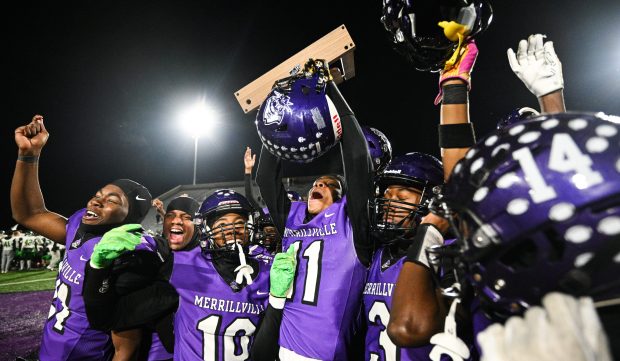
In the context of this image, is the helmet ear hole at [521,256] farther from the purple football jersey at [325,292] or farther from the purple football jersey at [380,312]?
the purple football jersey at [325,292]

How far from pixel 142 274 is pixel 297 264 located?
137 cm

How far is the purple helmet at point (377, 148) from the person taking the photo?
136 inches

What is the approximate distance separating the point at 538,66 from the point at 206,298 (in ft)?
Result: 8.79

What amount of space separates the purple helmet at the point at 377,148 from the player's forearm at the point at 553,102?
5.30 ft

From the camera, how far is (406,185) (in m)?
2.63

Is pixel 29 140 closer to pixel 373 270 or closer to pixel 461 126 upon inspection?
pixel 373 270

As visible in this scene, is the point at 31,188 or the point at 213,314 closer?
the point at 213,314

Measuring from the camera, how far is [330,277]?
8.05 ft

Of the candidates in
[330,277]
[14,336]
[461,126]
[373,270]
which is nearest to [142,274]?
[330,277]

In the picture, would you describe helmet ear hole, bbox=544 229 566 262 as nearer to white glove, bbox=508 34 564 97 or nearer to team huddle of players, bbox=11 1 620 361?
team huddle of players, bbox=11 1 620 361

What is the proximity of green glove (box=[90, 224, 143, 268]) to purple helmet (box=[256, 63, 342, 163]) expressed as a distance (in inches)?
49.5

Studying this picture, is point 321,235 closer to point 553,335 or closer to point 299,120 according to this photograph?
point 299,120

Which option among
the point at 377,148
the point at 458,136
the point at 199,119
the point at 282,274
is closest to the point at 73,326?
the point at 282,274

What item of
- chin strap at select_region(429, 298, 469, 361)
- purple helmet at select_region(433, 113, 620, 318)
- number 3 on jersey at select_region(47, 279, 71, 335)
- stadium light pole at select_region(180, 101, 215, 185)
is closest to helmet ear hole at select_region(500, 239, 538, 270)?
purple helmet at select_region(433, 113, 620, 318)
